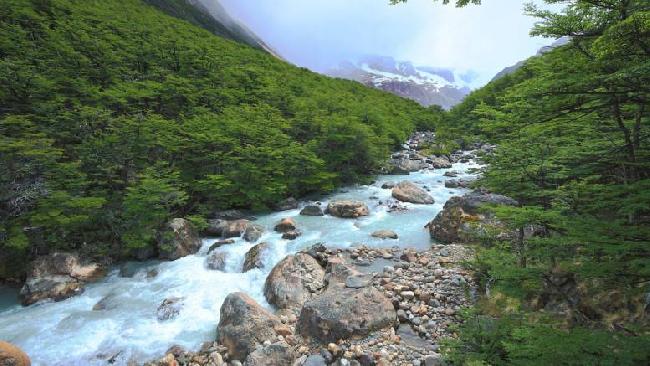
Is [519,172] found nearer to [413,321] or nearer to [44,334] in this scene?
[413,321]

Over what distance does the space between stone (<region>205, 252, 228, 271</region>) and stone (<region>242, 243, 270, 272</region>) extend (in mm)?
845

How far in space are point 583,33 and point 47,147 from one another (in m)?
17.2

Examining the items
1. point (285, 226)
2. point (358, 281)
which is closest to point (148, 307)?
point (358, 281)

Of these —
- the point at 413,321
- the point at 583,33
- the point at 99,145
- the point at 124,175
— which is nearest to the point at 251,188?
the point at 124,175

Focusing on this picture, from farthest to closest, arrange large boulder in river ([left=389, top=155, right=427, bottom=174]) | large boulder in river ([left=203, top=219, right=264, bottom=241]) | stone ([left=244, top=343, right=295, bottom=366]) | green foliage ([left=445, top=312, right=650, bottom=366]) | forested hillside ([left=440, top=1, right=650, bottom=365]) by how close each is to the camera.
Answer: large boulder in river ([left=389, top=155, right=427, bottom=174]) → large boulder in river ([left=203, top=219, right=264, bottom=241]) → stone ([left=244, top=343, right=295, bottom=366]) → forested hillside ([left=440, top=1, right=650, bottom=365]) → green foliage ([left=445, top=312, right=650, bottom=366])

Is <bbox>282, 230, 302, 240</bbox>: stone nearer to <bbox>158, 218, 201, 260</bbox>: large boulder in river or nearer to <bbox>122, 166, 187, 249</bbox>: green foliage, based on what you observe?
<bbox>158, 218, 201, 260</bbox>: large boulder in river

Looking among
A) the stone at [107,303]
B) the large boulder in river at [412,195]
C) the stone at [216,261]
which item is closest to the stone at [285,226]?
the stone at [216,261]

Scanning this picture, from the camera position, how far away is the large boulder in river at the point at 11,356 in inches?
296

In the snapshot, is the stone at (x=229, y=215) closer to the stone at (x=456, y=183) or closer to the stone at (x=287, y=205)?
the stone at (x=287, y=205)

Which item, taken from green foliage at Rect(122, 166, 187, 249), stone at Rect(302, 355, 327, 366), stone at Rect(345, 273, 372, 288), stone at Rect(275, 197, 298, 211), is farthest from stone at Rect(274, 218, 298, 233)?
stone at Rect(302, 355, 327, 366)

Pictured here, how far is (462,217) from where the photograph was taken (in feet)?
43.9

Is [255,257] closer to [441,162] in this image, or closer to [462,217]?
[462,217]

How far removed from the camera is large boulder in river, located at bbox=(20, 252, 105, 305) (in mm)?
10906

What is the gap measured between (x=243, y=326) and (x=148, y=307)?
13.0 feet
